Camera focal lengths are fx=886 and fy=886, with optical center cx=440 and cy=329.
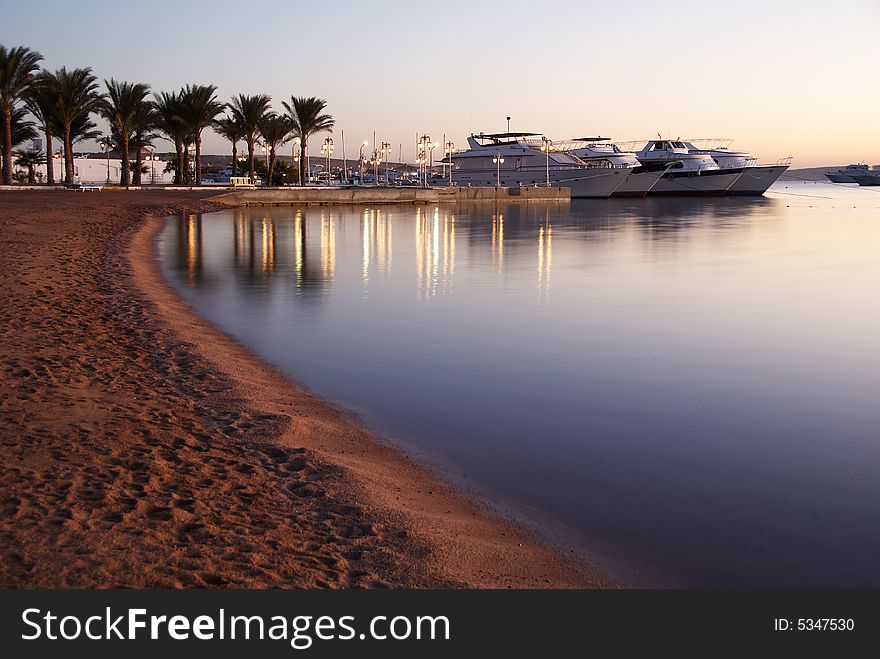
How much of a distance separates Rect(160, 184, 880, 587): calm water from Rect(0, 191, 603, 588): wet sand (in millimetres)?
567

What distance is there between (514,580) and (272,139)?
65668 mm

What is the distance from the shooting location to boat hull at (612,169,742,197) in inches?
3022

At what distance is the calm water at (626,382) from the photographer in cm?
491

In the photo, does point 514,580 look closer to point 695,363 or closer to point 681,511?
point 681,511

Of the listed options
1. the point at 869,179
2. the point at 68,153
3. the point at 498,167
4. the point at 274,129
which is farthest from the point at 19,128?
the point at 869,179

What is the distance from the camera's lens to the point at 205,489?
15.4 ft

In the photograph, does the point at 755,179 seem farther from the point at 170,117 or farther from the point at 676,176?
the point at 170,117

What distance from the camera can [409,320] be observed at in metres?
12.0

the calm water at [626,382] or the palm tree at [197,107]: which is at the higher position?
the palm tree at [197,107]

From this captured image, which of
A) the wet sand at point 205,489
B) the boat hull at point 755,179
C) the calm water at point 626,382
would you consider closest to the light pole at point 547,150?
the boat hull at point 755,179

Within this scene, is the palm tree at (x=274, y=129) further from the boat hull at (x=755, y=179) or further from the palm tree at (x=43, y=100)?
the boat hull at (x=755, y=179)

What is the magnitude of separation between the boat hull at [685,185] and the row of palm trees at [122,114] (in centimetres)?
2701

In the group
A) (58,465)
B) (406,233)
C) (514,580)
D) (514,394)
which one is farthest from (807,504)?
(406,233)

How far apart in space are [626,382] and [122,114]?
5107 centimetres
